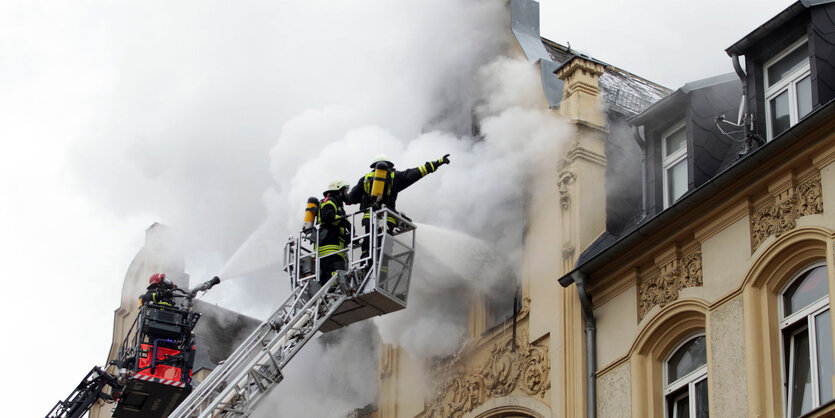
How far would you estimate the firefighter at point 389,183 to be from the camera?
1981 cm

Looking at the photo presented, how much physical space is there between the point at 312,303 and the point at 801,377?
6.91m

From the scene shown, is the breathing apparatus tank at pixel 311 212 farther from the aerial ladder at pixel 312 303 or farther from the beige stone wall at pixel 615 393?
the beige stone wall at pixel 615 393

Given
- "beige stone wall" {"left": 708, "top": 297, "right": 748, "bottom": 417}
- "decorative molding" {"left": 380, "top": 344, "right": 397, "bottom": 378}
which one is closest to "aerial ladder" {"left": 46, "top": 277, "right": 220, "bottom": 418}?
"decorative molding" {"left": 380, "top": 344, "right": 397, "bottom": 378}

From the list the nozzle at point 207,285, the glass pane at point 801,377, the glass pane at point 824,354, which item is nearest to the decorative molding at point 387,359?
the nozzle at point 207,285

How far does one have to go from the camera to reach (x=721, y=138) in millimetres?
17812

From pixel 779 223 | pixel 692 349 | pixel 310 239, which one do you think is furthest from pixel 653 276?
pixel 310 239

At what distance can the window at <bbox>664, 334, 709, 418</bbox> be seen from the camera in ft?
53.4

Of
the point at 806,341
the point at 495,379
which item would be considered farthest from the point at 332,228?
the point at 806,341

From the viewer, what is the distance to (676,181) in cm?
1823

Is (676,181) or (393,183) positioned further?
(393,183)

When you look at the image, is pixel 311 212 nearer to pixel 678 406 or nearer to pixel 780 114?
pixel 678 406

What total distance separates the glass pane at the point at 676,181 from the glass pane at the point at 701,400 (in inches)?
108

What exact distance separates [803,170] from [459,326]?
6815 millimetres

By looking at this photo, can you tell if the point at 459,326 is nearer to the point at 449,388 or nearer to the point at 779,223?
the point at 449,388
